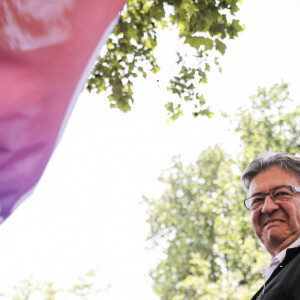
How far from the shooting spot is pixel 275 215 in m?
2.81

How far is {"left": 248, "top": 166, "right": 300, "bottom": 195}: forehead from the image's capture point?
2.91 m

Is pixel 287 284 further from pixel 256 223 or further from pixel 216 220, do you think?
pixel 216 220

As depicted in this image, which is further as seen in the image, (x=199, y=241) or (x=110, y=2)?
(x=199, y=241)

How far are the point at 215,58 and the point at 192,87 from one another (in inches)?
22.9

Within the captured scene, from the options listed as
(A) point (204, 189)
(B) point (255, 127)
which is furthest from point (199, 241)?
(B) point (255, 127)

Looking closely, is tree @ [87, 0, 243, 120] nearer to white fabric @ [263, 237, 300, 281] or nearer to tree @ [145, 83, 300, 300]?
white fabric @ [263, 237, 300, 281]

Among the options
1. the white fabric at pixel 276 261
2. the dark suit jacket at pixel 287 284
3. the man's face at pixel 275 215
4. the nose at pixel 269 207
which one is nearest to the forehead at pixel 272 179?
the man's face at pixel 275 215

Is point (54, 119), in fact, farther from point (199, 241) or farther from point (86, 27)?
point (199, 241)

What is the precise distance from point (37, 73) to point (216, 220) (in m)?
14.5

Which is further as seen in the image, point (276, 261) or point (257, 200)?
point (257, 200)

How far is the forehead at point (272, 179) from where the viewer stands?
2912mm

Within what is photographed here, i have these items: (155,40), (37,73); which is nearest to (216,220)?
(155,40)

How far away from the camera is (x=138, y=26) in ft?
17.4

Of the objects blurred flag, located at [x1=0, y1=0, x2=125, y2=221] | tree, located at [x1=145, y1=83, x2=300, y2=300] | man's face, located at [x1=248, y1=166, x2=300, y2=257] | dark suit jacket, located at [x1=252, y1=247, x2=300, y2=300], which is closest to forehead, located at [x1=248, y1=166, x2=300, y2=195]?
man's face, located at [x1=248, y1=166, x2=300, y2=257]
